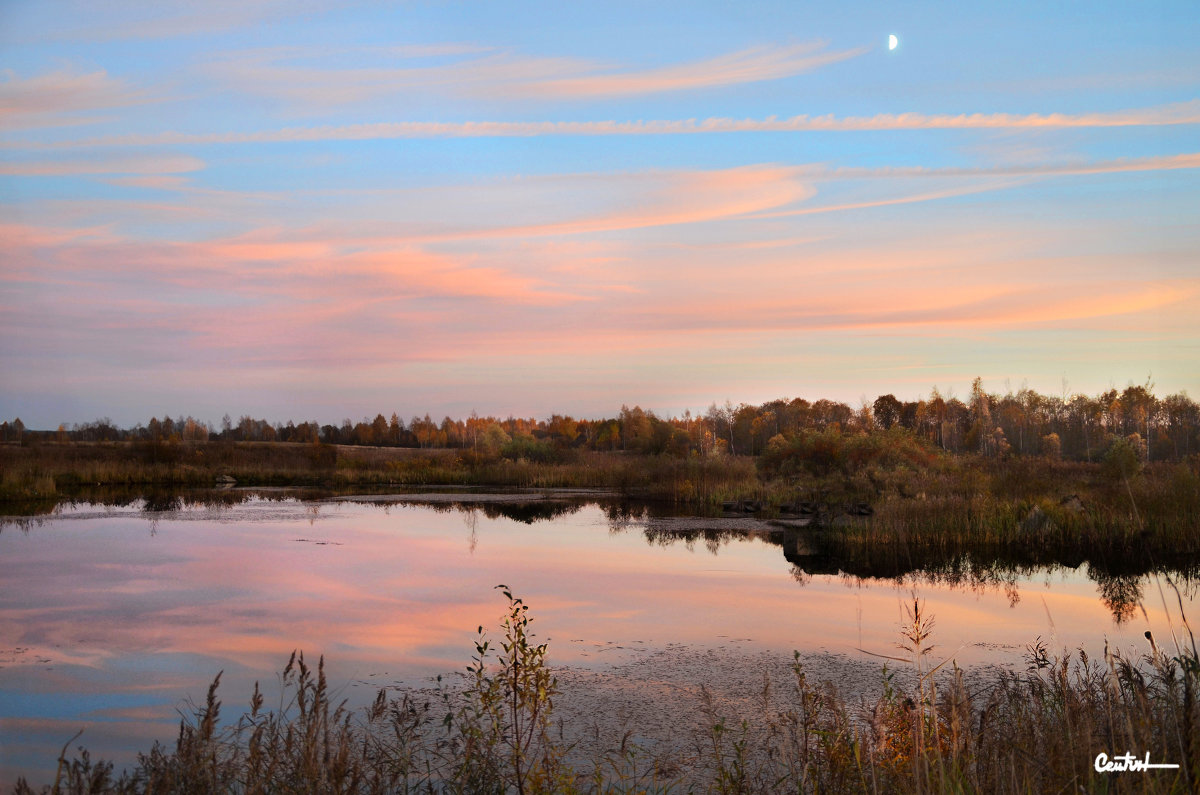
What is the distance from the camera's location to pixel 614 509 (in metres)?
27.9

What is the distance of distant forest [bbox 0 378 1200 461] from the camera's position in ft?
159

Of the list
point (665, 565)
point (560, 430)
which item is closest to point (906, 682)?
point (665, 565)

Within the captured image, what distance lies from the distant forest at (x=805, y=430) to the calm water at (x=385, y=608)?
18.5m

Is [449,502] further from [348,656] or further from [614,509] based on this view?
[348,656]

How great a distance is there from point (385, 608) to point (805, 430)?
82.9 feet

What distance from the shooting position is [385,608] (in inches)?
474

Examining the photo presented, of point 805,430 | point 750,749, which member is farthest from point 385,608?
point 805,430

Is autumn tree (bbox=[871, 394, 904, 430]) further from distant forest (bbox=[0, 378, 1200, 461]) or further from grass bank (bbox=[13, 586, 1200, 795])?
grass bank (bbox=[13, 586, 1200, 795])

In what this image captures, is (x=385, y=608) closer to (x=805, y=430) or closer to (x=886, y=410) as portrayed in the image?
(x=805, y=430)

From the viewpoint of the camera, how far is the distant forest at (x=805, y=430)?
48.3 m
